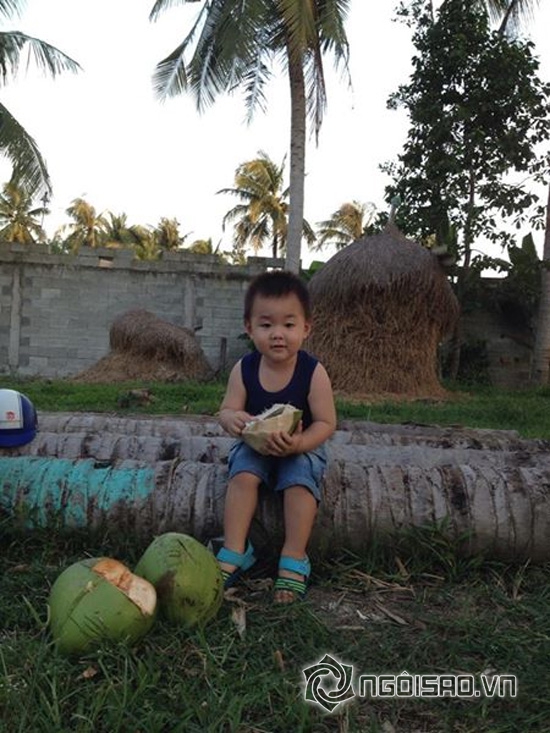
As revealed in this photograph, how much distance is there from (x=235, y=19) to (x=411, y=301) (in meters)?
6.44

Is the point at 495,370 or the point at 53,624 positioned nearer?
the point at 53,624

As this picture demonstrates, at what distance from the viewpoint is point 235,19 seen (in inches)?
466

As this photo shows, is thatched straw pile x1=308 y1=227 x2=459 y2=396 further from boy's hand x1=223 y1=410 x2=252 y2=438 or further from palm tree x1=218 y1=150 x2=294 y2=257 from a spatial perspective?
palm tree x1=218 y1=150 x2=294 y2=257

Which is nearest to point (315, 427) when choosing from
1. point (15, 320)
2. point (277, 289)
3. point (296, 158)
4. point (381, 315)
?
point (277, 289)

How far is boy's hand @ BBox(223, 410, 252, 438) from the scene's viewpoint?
7.75 ft

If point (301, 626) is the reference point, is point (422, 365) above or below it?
above

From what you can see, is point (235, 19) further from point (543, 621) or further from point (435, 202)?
point (543, 621)

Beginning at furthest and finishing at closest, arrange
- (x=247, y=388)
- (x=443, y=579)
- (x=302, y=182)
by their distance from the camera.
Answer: (x=302, y=182) < (x=247, y=388) < (x=443, y=579)

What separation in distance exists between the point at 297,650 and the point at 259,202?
29769mm

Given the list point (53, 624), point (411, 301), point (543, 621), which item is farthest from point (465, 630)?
point (411, 301)

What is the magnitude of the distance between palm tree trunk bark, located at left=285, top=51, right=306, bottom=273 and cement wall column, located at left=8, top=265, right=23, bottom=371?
5599mm

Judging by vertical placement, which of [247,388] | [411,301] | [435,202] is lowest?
[247,388]

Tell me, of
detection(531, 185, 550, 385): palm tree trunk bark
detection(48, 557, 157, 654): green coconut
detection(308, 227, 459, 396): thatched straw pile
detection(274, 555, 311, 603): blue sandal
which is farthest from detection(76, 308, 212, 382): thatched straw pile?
detection(48, 557, 157, 654): green coconut

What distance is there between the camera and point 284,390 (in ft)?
8.47
